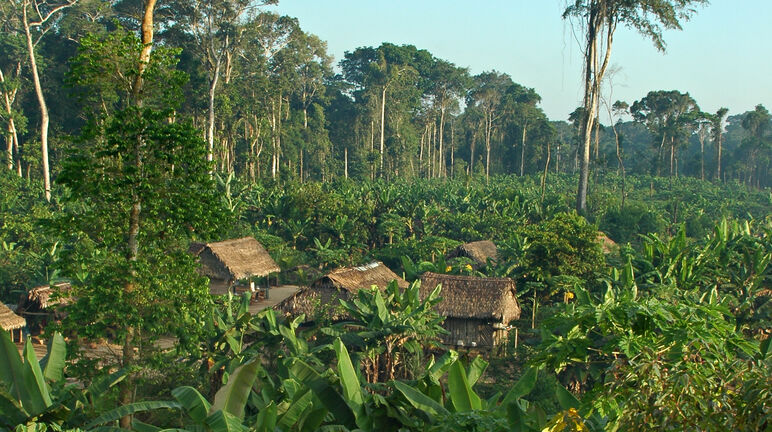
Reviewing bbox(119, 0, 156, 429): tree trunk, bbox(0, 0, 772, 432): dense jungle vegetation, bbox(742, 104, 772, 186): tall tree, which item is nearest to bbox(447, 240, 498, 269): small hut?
bbox(0, 0, 772, 432): dense jungle vegetation

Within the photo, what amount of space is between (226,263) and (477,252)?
813cm

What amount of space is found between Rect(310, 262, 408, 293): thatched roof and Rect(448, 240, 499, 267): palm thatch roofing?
13.6 feet

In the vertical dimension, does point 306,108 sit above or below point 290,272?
above

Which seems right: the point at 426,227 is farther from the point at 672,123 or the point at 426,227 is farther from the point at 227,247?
the point at 672,123

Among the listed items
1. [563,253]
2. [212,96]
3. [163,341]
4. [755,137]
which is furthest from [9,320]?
[755,137]

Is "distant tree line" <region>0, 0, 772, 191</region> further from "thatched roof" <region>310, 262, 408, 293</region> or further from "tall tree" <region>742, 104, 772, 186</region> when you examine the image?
"thatched roof" <region>310, 262, 408, 293</region>

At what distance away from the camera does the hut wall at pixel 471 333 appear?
16.1m

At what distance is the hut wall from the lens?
16062mm

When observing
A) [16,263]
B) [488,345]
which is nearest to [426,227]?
[488,345]

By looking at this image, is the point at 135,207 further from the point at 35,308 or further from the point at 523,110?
the point at 523,110

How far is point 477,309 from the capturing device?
630 inches

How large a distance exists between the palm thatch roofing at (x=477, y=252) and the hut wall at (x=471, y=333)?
632 cm

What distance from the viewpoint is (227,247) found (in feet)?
72.6

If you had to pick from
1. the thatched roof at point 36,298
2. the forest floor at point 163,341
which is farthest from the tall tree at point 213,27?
the thatched roof at point 36,298
